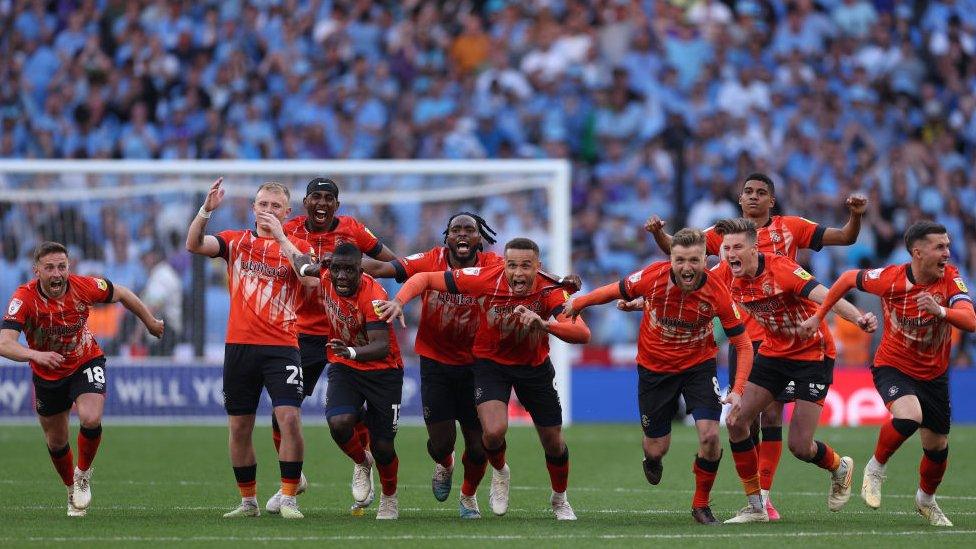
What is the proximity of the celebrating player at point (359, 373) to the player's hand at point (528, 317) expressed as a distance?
1.01 m

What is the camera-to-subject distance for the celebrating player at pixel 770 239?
37.9 ft

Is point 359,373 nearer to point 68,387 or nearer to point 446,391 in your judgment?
point 446,391

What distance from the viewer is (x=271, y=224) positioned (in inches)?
432

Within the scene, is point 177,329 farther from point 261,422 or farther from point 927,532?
point 927,532

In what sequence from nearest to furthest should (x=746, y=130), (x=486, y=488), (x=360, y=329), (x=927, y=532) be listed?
(x=927, y=532), (x=360, y=329), (x=486, y=488), (x=746, y=130)

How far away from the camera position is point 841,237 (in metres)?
12.0

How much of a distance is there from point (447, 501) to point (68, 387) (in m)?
3.29

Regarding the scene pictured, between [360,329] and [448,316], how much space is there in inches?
33.8

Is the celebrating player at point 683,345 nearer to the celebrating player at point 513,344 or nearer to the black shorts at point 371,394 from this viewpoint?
the celebrating player at point 513,344

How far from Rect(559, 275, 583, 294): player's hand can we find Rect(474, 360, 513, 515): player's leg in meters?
0.76

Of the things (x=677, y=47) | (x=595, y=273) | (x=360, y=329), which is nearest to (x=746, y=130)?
(x=677, y=47)

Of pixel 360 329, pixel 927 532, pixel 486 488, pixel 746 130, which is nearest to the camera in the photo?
pixel 927 532

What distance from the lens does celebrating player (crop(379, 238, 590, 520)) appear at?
10.8 metres

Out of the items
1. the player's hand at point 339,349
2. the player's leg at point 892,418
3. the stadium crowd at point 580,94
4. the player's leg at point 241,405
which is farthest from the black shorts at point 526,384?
the stadium crowd at point 580,94
